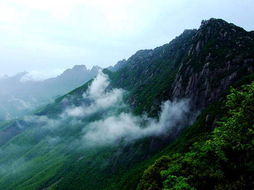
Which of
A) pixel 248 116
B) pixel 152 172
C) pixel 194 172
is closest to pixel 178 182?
pixel 194 172

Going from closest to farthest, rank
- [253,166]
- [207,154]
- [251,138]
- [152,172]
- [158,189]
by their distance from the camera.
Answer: [251,138] → [253,166] → [207,154] → [158,189] → [152,172]

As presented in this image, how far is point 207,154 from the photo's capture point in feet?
134

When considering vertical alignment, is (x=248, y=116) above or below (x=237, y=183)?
above

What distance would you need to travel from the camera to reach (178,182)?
36.8 metres

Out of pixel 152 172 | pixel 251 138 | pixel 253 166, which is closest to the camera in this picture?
pixel 251 138

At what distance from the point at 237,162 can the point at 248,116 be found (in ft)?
36.2

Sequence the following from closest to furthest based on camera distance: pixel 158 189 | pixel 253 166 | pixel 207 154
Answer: pixel 253 166 → pixel 207 154 → pixel 158 189

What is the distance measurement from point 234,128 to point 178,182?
1213 centimetres

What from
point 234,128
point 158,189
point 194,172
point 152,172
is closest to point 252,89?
point 234,128

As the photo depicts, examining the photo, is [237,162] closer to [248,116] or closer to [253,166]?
[253,166]

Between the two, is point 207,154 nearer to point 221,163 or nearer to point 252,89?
point 221,163

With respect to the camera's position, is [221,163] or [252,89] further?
[221,163]

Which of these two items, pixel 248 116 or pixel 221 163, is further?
pixel 221 163

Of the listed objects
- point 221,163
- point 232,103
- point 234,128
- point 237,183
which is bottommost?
point 237,183
